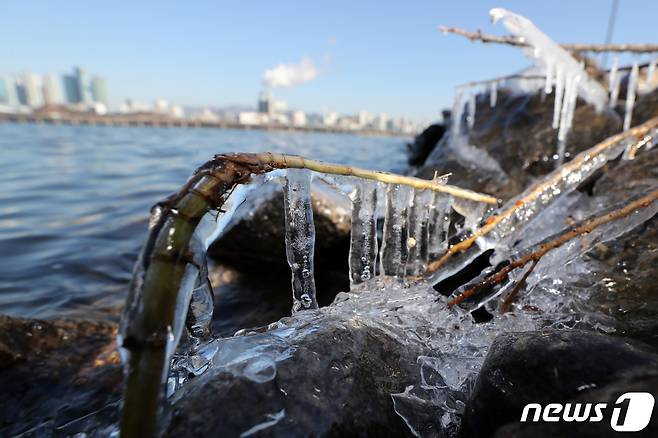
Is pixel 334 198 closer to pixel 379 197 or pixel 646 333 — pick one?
pixel 379 197

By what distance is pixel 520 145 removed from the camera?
20.7 ft

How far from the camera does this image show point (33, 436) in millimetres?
2373

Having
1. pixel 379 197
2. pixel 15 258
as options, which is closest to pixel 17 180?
pixel 15 258

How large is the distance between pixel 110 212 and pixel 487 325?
928 cm

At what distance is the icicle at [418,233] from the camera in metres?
2.70

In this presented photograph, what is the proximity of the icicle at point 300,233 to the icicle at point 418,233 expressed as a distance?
0.83 m

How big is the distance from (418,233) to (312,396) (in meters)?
1.73

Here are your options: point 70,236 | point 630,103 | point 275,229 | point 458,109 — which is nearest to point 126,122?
point 70,236

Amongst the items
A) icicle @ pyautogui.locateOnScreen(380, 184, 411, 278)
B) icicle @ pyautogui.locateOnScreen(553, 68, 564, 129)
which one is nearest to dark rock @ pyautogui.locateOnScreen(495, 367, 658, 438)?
icicle @ pyautogui.locateOnScreen(380, 184, 411, 278)

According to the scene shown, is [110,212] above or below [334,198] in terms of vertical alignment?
below

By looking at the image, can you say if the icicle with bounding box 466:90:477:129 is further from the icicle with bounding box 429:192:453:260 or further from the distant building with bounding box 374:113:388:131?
the distant building with bounding box 374:113:388:131

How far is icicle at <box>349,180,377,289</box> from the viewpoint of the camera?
243 cm

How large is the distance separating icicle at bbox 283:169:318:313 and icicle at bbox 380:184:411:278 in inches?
24.7

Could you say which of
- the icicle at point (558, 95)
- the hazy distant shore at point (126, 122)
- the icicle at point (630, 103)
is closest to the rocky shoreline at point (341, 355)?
the icicle at point (630, 103)
